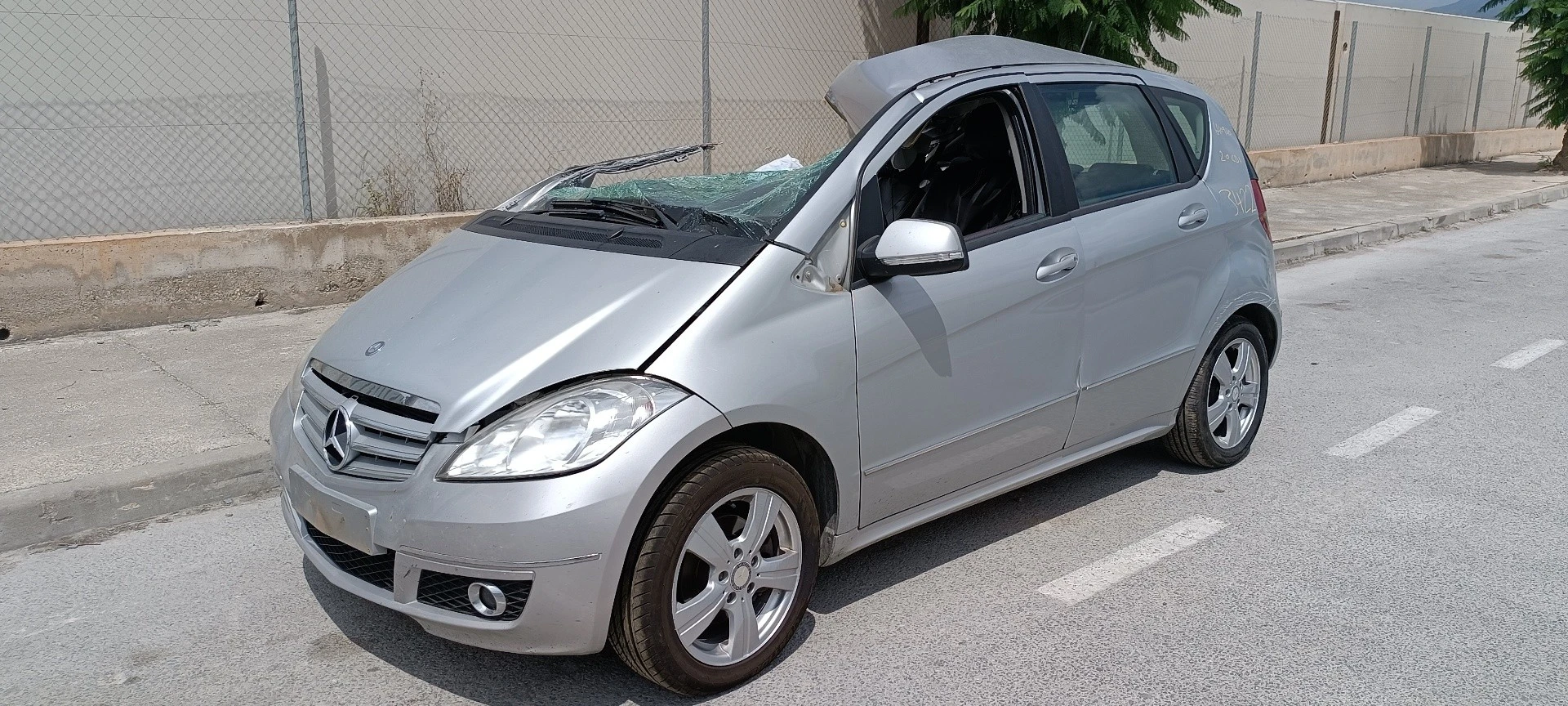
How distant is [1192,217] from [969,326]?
1.44 m

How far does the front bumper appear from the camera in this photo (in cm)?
299

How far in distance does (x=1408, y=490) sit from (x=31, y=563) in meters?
5.43

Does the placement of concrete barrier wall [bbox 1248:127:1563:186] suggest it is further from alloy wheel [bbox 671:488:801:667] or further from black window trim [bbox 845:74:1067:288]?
alloy wheel [bbox 671:488:801:667]

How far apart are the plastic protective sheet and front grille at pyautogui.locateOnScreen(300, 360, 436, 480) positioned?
1.07m

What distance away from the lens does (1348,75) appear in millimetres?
19234

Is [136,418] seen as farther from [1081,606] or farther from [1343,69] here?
[1343,69]

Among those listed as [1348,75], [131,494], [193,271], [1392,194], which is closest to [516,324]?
[131,494]

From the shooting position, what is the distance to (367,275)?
26.9 feet

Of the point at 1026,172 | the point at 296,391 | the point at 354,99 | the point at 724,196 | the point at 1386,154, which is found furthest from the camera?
the point at 1386,154

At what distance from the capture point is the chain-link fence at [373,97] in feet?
23.8

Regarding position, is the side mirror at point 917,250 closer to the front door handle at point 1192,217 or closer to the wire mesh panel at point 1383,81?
the front door handle at point 1192,217

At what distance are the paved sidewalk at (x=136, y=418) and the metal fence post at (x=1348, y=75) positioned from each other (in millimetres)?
16921

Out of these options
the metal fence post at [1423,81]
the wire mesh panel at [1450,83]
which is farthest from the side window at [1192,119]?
the wire mesh panel at [1450,83]

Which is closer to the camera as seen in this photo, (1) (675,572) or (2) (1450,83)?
(1) (675,572)
